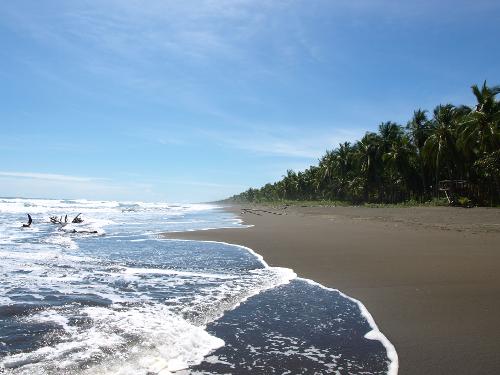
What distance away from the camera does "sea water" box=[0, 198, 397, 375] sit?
3482mm

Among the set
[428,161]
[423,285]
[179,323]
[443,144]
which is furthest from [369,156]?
[179,323]

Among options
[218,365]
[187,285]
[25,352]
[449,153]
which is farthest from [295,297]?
[449,153]

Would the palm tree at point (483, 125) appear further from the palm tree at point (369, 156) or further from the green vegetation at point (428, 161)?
the palm tree at point (369, 156)

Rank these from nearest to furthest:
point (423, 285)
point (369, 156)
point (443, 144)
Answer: point (423, 285) < point (443, 144) < point (369, 156)

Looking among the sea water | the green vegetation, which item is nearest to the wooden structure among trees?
the green vegetation

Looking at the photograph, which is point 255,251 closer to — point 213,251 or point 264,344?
point 213,251

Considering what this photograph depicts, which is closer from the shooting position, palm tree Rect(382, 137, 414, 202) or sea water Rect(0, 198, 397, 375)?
sea water Rect(0, 198, 397, 375)

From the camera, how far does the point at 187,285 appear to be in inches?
270

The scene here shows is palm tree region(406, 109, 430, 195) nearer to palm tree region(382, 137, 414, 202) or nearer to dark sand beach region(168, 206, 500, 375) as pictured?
palm tree region(382, 137, 414, 202)

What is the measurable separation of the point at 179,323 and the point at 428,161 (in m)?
44.0

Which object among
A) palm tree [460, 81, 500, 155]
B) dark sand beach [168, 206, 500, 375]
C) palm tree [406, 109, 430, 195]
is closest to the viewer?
dark sand beach [168, 206, 500, 375]

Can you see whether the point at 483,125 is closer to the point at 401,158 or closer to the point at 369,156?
the point at 401,158

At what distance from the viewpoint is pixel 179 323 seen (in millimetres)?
4656

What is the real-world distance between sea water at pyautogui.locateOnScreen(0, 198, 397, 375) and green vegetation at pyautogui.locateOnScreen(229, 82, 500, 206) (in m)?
30.9
